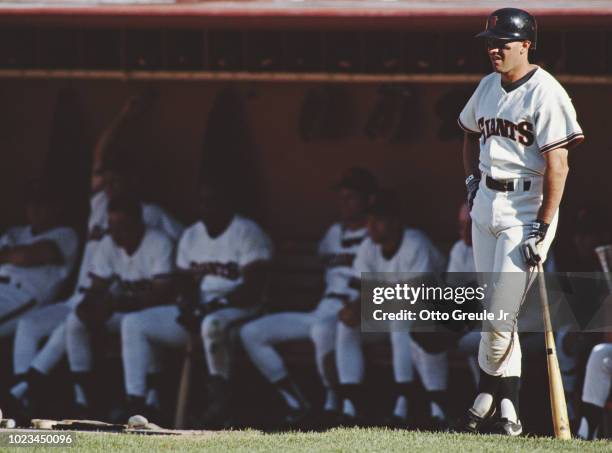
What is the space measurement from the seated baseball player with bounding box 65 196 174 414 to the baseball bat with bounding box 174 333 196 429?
13.5 inches

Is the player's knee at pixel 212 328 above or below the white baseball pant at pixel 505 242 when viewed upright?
below

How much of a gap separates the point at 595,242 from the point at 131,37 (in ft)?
9.46

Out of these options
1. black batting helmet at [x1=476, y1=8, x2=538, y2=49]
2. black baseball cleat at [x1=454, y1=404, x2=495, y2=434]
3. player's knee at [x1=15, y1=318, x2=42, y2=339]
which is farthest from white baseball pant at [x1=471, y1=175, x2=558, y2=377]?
player's knee at [x1=15, y1=318, x2=42, y2=339]

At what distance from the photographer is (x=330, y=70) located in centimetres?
788

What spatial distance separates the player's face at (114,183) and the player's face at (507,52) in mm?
3385

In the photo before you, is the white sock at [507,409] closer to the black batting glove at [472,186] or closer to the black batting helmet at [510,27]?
the black batting glove at [472,186]

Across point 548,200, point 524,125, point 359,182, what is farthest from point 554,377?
point 359,182

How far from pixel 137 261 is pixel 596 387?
2.70 metres

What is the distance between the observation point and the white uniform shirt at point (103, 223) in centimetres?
788

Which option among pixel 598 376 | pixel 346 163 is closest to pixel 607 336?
pixel 598 376

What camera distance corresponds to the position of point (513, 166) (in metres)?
5.11

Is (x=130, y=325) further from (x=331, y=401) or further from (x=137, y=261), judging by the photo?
(x=331, y=401)

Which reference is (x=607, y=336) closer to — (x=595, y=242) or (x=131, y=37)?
(x=595, y=242)

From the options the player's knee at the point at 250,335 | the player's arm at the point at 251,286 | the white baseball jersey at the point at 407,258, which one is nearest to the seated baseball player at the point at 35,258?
the player's arm at the point at 251,286
